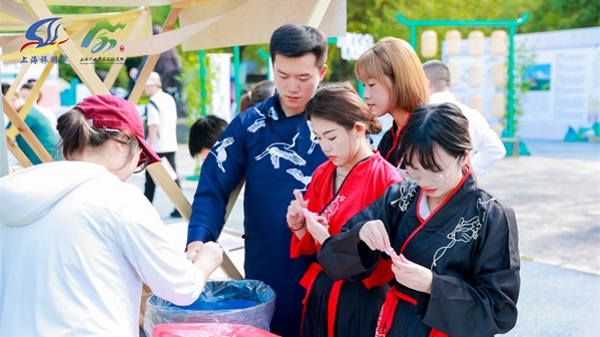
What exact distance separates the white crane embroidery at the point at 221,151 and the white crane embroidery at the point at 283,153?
157 mm

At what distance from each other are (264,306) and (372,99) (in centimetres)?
85

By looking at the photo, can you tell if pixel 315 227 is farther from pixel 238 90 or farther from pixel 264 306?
pixel 238 90

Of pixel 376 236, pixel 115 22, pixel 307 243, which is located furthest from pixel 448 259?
pixel 115 22

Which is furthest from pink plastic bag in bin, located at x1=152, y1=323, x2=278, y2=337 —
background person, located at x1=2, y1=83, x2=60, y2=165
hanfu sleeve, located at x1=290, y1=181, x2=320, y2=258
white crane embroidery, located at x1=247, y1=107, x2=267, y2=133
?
background person, located at x1=2, y1=83, x2=60, y2=165

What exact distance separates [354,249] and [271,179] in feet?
1.95

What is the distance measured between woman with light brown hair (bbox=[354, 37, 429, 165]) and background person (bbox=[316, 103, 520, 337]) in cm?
49

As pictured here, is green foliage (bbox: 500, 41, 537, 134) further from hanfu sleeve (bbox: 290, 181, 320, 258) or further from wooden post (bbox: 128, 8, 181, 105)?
hanfu sleeve (bbox: 290, 181, 320, 258)

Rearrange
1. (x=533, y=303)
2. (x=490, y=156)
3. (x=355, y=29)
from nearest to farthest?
(x=490, y=156), (x=533, y=303), (x=355, y=29)

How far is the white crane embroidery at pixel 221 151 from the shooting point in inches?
88.7

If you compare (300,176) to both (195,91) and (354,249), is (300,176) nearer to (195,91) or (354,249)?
(354,249)

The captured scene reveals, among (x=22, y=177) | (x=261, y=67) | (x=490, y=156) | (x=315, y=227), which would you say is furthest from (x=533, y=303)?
(x=261, y=67)

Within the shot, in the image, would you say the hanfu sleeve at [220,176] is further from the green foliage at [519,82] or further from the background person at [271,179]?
the green foliage at [519,82]

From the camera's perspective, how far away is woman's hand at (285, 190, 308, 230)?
1914mm

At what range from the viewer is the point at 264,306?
192 centimetres
